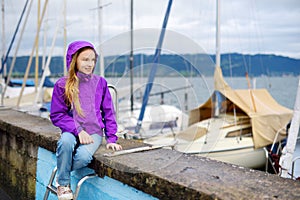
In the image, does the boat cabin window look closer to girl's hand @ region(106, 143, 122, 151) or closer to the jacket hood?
girl's hand @ region(106, 143, 122, 151)

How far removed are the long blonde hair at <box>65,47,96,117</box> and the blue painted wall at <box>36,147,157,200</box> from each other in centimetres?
50

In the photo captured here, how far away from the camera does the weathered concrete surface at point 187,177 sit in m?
1.77

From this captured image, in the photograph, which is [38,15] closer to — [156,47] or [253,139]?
[253,139]

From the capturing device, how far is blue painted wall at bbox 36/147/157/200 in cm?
226

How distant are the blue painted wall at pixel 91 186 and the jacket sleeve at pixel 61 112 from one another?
40 centimetres

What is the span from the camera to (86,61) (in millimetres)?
2389

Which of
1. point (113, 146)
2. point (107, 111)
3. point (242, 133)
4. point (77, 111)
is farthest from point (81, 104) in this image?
point (242, 133)

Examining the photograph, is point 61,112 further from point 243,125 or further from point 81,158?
point 243,125

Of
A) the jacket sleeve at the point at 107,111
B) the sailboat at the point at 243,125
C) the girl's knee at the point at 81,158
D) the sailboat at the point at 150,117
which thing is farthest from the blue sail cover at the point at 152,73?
the sailboat at the point at 243,125

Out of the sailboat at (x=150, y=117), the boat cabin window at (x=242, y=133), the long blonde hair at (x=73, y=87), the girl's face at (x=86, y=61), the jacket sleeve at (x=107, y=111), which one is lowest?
the boat cabin window at (x=242, y=133)

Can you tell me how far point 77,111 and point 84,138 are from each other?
0.65ft

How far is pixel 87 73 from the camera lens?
242 cm

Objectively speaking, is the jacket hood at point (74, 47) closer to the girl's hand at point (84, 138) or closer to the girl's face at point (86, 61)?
the girl's face at point (86, 61)

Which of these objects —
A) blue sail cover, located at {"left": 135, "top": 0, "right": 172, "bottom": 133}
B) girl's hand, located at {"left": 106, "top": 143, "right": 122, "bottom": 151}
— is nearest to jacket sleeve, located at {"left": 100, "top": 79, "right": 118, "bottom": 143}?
girl's hand, located at {"left": 106, "top": 143, "right": 122, "bottom": 151}
